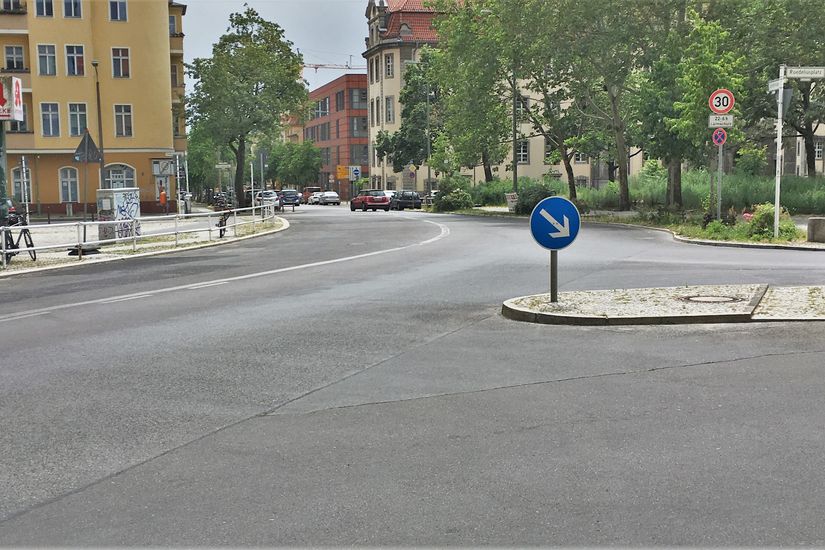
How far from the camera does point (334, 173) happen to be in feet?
386

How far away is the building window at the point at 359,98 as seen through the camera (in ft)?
369

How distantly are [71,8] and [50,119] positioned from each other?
6874mm

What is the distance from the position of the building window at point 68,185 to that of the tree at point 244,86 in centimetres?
871

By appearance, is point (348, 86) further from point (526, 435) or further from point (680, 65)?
point (526, 435)

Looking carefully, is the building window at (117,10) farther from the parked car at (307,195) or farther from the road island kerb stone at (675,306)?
the road island kerb stone at (675,306)

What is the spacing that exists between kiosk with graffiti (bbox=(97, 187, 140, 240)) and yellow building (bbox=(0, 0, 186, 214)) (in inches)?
1202

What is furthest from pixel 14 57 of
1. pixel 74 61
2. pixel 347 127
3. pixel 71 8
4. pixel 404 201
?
pixel 347 127

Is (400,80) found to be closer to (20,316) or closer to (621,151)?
(621,151)

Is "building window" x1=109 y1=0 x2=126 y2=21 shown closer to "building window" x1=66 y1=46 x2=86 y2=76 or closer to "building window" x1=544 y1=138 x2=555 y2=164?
"building window" x1=66 y1=46 x2=86 y2=76

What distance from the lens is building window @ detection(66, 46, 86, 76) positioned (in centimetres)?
5681

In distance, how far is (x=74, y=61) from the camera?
56.9 m

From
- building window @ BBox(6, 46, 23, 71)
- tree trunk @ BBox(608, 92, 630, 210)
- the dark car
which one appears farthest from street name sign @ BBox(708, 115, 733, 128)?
building window @ BBox(6, 46, 23, 71)

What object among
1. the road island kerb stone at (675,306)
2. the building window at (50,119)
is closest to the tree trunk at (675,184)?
the road island kerb stone at (675,306)

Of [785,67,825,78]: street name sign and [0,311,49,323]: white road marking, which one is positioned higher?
Result: [785,67,825,78]: street name sign
